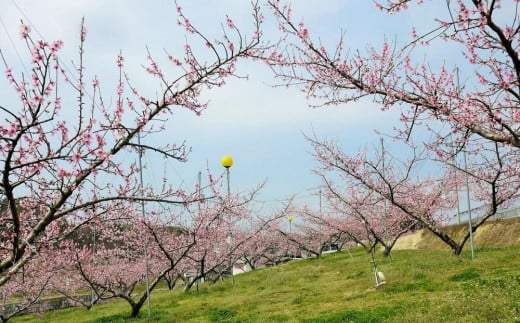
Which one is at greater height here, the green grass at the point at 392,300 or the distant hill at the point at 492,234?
the distant hill at the point at 492,234

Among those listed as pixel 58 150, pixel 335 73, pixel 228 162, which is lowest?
pixel 58 150

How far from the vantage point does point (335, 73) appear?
7387 millimetres

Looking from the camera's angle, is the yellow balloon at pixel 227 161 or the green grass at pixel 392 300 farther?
the yellow balloon at pixel 227 161

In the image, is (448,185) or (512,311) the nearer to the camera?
(512,311)

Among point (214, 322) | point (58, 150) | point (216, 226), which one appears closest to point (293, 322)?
point (214, 322)

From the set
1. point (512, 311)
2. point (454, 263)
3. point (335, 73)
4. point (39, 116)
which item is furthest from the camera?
point (454, 263)

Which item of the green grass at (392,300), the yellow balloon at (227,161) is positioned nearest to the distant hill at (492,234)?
the green grass at (392,300)

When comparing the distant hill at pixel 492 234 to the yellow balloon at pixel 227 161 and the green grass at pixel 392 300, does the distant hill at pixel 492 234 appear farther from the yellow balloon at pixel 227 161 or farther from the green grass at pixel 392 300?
the yellow balloon at pixel 227 161

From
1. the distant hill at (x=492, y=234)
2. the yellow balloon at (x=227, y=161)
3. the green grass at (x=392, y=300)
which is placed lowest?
the green grass at (x=392, y=300)

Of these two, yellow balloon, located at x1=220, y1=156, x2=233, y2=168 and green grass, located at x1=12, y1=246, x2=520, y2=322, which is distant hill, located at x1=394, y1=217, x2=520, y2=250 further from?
→ yellow balloon, located at x1=220, y1=156, x2=233, y2=168

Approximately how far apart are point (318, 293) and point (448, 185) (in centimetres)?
1601

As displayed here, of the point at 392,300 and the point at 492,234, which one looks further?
the point at 492,234

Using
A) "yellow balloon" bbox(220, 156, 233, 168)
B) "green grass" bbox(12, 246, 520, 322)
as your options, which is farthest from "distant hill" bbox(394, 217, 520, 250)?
"yellow balloon" bbox(220, 156, 233, 168)

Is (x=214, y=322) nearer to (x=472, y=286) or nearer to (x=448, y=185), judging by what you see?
(x=472, y=286)
